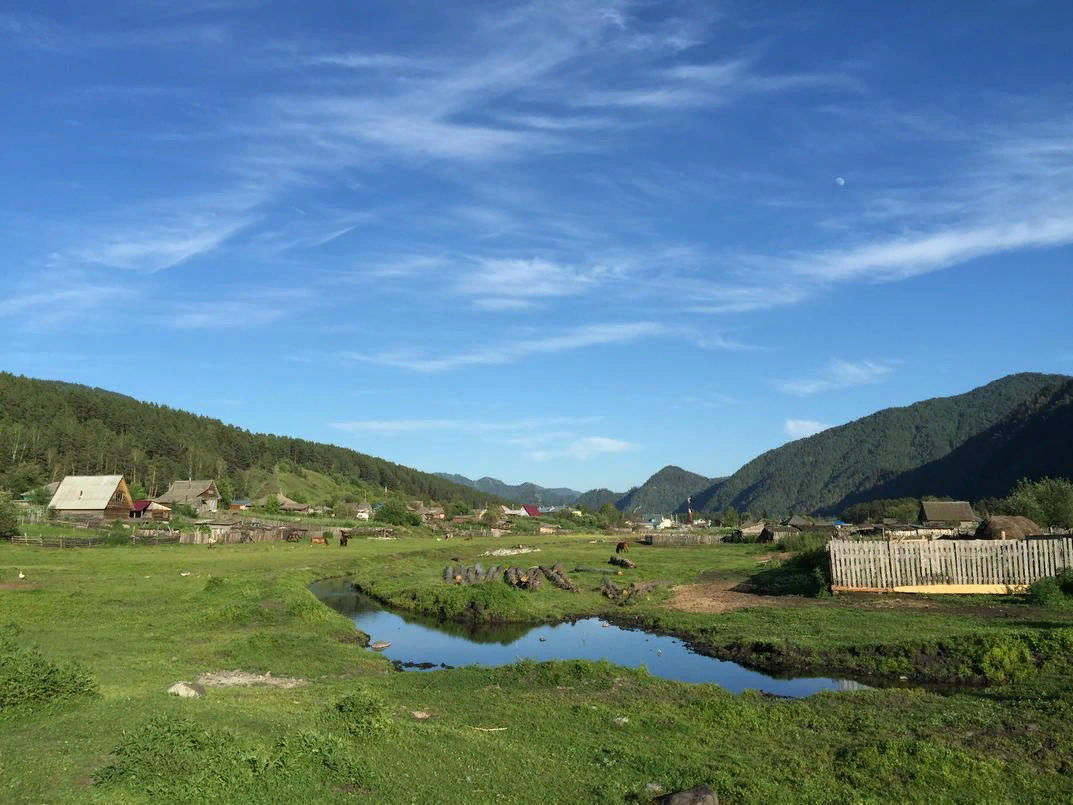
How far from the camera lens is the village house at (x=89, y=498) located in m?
90.2

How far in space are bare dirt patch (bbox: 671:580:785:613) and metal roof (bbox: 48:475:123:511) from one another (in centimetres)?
7866

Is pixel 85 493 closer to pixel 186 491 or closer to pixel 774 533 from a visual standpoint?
pixel 186 491

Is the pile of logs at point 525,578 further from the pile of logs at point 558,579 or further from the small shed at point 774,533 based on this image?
the small shed at point 774,533

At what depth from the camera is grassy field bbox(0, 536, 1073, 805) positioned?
36.7 feet

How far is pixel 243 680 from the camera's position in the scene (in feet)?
69.3

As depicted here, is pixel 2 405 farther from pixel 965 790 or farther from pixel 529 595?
pixel 965 790

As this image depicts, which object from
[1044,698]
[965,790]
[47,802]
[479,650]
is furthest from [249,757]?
[479,650]

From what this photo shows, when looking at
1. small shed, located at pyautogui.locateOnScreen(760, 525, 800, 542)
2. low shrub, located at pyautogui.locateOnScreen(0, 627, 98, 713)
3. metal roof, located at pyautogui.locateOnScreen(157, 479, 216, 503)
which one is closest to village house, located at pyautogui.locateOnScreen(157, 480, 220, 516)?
metal roof, located at pyautogui.locateOnScreen(157, 479, 216, 503)

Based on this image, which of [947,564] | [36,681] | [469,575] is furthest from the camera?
[469,575]

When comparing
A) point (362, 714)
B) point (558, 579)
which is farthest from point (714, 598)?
point (362, 714)

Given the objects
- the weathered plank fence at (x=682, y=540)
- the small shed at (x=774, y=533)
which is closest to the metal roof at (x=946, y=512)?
the small shed at (x=774, y=533)

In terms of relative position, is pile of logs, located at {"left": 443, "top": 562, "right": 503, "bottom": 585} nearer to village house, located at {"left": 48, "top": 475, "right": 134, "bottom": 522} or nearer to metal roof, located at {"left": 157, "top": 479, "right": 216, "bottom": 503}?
village house, located at {"left": 48, "top": 475, "right": 134, "bottom": 522}

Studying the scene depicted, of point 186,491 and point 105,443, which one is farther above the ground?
point 105,443

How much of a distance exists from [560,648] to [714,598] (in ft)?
36.8
